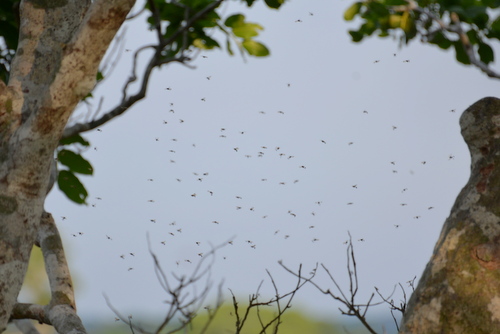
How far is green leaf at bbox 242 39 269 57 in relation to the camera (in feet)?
13.0

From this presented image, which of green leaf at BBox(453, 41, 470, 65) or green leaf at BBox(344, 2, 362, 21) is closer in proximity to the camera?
green leaf at BBox(453, 41, 470, 65)

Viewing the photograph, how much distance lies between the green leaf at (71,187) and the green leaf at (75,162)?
48mm

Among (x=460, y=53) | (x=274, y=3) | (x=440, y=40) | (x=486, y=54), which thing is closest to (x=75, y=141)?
(x=274, y=3)

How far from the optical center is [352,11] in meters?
4.55

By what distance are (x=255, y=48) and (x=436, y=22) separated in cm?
132

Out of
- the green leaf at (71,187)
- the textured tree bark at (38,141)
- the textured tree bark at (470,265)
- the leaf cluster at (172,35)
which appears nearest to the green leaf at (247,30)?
the leaf cluster at (172,35)

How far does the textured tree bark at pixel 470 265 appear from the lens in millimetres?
2041

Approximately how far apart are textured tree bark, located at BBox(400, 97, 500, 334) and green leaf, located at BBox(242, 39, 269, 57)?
6.21 ft

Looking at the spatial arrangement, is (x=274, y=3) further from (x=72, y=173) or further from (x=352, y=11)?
(x=72, y=173)

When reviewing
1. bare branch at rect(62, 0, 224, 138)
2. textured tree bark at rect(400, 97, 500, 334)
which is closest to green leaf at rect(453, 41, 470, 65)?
bare branch at rect(62, 0, 224, 138)

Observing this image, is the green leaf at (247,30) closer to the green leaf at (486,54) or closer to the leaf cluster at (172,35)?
the leaf cluster at (172,35)

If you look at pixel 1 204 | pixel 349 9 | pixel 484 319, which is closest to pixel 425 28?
pixel 349 9

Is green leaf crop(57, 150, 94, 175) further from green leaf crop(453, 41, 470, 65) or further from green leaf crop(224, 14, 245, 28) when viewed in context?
green leaf crop(453, 41, 470, 65)

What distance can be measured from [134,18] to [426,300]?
2.90 m
